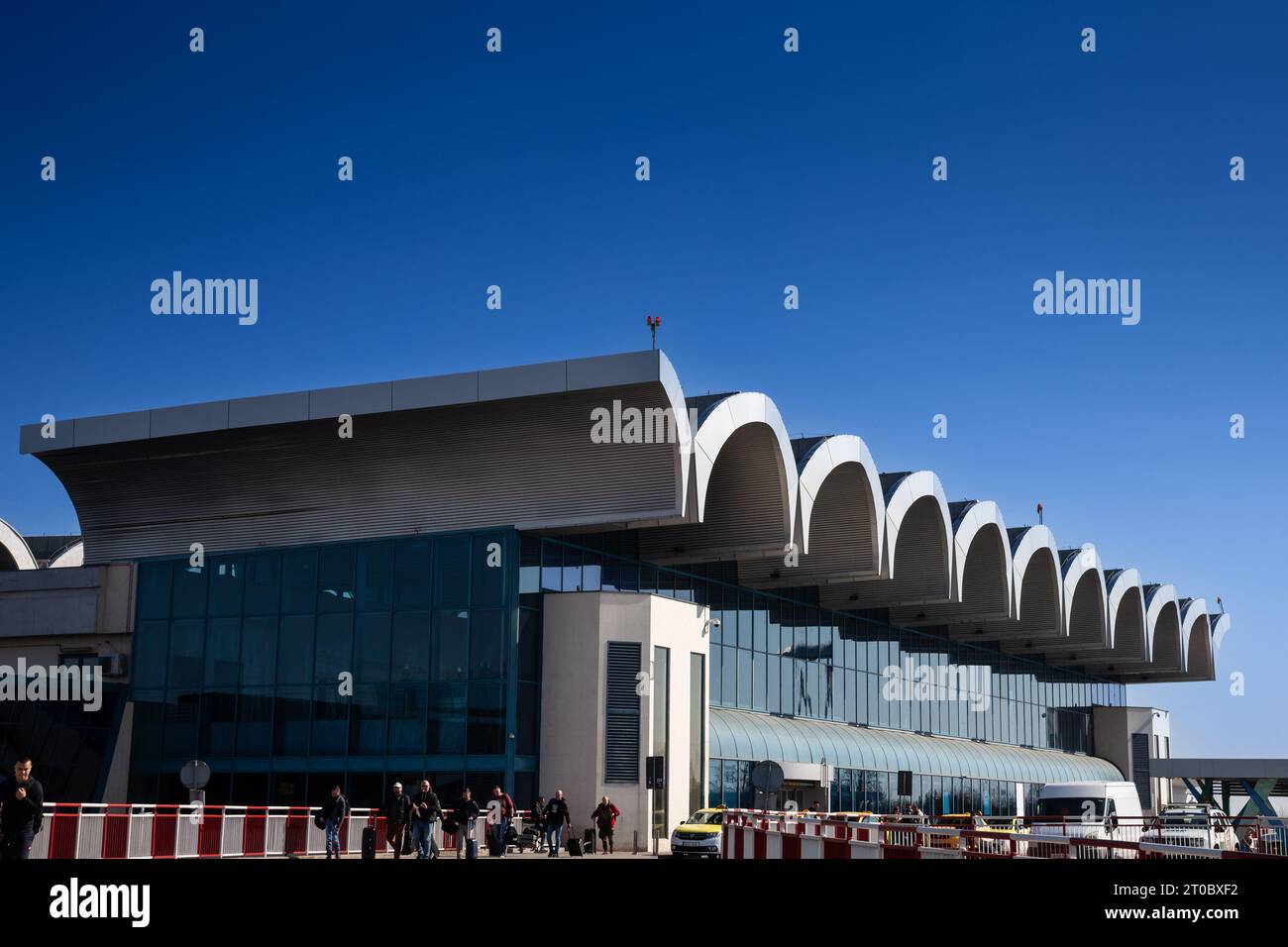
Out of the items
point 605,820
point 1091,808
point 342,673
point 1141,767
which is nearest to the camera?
point 605,820

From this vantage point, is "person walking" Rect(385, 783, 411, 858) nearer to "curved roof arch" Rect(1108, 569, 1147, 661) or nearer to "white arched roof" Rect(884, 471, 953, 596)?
"white arched roof" Rect(884, 471, 953, 596)

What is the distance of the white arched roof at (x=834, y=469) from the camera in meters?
42.5

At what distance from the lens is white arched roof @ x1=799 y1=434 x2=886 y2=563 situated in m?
42.5

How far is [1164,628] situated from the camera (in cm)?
8375

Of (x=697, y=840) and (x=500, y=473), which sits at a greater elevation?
(x=500, y=473)

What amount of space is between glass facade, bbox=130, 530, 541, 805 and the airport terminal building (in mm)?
64

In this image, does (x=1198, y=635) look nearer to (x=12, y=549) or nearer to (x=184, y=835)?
(x=12, y=549)

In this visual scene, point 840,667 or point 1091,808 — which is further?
point 840,667

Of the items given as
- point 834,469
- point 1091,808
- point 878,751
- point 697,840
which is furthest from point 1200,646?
point 697,840

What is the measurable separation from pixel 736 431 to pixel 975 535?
19.1 meters

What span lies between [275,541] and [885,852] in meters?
27.0

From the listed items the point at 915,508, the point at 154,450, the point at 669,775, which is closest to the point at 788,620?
the point at 915,508

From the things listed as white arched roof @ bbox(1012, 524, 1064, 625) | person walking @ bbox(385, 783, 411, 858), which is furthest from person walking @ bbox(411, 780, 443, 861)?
white arched roof @ bbox(1012, 524, 1064, 625)

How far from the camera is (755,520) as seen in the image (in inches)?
1660
